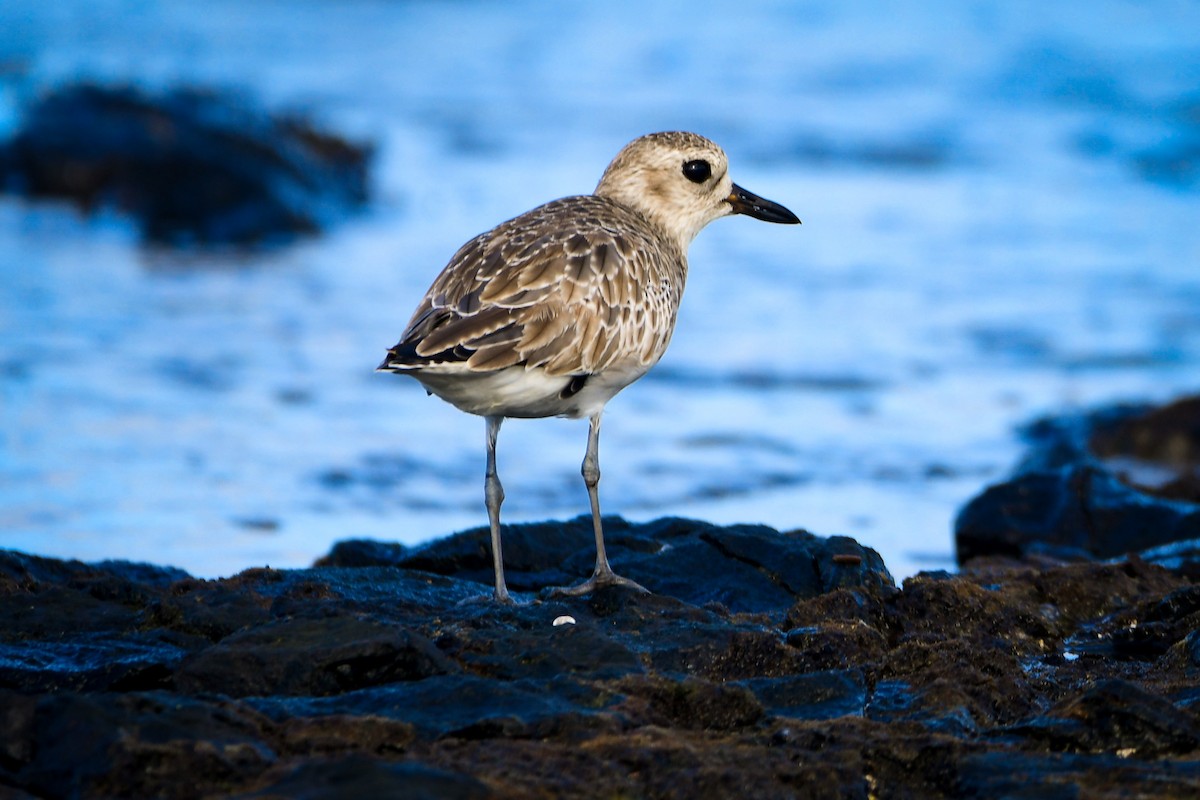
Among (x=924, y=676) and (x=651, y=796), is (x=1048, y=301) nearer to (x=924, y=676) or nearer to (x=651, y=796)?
(x=924, y=676)

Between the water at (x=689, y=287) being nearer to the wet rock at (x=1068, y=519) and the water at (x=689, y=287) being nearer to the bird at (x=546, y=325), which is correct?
the wet rock at (x=1068, y=519)

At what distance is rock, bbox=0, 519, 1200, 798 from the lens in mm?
3961

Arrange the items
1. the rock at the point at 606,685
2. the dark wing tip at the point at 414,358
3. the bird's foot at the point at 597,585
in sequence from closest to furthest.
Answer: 1. the rock at the point at 606,685
2. the dark wing tip at the point at 414,358
3. the bird's foot at the point at 597,585

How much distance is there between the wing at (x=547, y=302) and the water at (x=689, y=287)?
2.53 meters

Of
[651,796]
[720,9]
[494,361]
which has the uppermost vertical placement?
[720,9]

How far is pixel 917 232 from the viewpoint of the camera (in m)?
17.2

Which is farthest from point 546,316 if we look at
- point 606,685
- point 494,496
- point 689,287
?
point 689,287

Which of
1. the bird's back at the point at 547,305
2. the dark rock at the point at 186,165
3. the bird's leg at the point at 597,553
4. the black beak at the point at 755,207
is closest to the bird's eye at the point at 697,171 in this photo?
the black beak at the point at 755,207

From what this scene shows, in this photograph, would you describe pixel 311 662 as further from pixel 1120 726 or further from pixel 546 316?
pixel 1120 726

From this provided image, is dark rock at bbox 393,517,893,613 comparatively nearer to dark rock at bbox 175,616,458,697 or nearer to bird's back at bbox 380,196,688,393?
bird's back at bbox 380,196,688,393

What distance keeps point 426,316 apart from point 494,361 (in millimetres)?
412

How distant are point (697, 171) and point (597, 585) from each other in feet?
8.37

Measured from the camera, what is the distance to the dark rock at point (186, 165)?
660 inches

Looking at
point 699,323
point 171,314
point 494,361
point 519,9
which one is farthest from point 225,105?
point 494,361
